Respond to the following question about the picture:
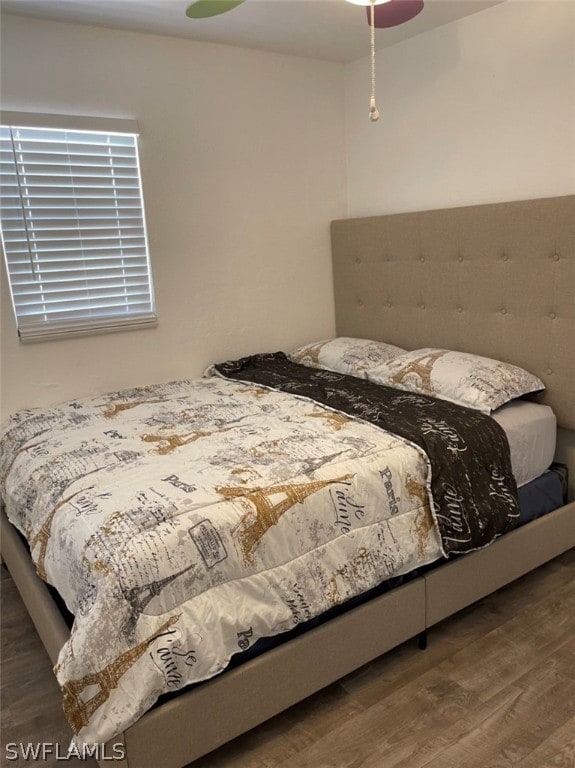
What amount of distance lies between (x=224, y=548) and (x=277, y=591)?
197 mm

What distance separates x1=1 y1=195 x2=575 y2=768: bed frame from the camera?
150 centimetres

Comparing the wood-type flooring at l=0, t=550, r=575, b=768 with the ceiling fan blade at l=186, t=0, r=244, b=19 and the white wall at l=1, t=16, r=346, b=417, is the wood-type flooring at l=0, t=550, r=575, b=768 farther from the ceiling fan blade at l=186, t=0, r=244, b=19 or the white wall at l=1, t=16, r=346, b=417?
the ceiling fan blade at l=186, t=0, r=244, b=19

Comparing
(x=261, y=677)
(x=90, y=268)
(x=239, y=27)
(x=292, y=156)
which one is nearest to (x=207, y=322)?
(x=90, y=268)

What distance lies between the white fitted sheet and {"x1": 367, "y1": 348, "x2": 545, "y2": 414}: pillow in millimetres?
56

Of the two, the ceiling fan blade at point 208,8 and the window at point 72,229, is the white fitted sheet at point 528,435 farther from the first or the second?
the ceiling fan blade at point 208,8

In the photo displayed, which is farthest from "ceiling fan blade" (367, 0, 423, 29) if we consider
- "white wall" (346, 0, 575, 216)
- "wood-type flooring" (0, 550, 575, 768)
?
"wood-type flooring" (0, 550, 575, 768)

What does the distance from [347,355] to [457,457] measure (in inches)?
41.8

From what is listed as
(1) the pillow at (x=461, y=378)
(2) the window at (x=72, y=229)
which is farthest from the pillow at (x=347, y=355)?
(2) the window at (x=72, y=229)

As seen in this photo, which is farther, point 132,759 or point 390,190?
point 390,190

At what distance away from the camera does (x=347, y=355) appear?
2.92 metres

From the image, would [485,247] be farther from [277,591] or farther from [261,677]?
[261,677]

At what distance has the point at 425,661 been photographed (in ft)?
6.26

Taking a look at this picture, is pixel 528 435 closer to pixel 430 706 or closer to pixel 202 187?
pixel 430 706

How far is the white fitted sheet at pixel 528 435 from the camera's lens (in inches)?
86.3
